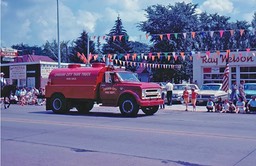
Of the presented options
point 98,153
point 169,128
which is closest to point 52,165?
point 98,153

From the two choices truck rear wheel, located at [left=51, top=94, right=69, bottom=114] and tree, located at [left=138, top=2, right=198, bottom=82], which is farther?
tree, located at [left=138, top=2, right=198, bottom=82]

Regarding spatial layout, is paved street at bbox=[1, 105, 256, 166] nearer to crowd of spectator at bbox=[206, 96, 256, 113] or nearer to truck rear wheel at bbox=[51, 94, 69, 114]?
truck rear wheel at bbox=[51, 94, 69, 114]

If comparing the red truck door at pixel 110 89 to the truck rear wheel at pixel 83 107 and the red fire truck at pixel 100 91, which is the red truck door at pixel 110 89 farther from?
the truck rear wheel at pixel 83 107

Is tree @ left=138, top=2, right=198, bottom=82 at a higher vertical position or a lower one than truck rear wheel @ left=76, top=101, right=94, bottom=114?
higher

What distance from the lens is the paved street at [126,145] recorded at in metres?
7.59

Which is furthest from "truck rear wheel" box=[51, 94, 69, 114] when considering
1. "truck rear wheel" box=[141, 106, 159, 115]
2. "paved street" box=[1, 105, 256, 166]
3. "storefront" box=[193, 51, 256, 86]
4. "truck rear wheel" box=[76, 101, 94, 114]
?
"storefront" box=[193, 51, 256, 86]

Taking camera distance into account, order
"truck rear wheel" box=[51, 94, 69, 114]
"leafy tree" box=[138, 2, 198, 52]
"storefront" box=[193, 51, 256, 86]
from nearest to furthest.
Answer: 1. "truck rear wheel" box=[51, 94, 69, 114]
2. "storefront" box=[193, 51, 256, 86]
3. "leafy tree" box=[138, 2, 198, 52]

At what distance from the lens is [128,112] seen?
16953 mm

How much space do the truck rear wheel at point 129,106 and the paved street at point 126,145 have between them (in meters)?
3.40

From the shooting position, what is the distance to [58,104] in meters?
19.2

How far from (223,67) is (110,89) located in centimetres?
2005

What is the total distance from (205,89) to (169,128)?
14.3 meters

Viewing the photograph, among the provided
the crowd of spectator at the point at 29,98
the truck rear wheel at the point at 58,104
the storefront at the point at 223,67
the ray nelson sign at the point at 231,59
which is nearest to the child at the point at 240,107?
the truck rear wheel at the point at 58,104

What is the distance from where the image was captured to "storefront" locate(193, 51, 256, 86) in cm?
3350
